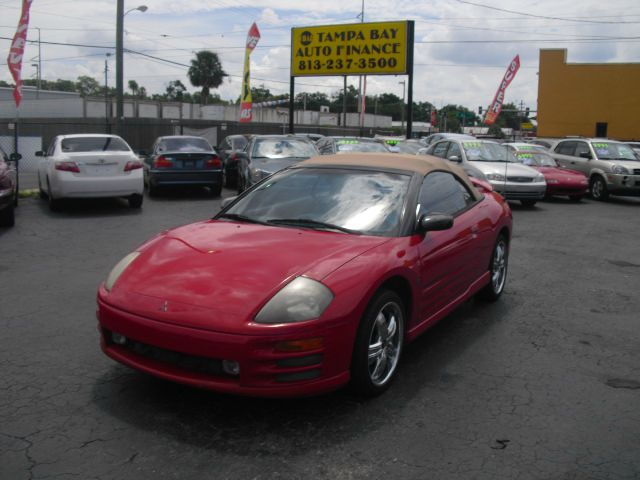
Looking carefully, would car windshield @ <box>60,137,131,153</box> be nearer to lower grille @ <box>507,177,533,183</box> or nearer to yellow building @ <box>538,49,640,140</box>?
lower grille @ <box>507,177,533,183</box>

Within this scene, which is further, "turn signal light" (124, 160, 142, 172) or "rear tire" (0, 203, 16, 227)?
"turn signal light" (124, 160, 142, 172)

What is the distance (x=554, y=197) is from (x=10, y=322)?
50.8 feet

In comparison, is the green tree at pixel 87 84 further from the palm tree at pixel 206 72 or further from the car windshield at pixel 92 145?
the car windshield at pixel 92 145

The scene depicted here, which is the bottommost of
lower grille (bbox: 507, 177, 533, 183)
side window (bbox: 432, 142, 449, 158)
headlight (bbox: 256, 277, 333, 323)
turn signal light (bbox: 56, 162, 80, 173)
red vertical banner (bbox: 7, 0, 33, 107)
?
headlight (bbox: 256, 277, 333, 323)

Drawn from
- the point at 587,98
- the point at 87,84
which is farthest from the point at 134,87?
the point at 587,98

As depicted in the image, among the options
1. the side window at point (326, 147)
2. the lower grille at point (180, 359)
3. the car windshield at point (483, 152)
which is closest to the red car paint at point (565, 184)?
the car windshield at point (483, 152)

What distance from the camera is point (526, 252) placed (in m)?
9.27

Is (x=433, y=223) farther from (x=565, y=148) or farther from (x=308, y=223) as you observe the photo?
(x=565, y=148)

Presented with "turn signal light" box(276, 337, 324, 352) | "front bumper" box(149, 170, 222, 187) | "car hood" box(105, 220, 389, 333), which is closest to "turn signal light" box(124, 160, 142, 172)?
"front bumper" box(149, 170, 222, 187)

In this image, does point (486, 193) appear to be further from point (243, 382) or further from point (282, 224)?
point (243, 382)

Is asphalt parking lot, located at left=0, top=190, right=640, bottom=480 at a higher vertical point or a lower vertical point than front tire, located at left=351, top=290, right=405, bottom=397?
lower

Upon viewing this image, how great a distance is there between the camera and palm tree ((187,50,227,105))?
260 feet

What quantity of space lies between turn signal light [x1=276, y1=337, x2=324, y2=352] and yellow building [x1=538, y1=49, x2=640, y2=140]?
3850 centimetres

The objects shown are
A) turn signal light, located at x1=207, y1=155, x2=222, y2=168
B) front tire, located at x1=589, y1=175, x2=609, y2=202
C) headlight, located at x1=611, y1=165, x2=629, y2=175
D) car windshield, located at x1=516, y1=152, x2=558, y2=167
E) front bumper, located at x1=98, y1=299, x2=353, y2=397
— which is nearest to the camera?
front bumper, located at x1=98, y1=299, x2=353, y2=397
